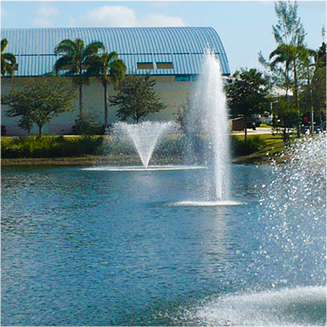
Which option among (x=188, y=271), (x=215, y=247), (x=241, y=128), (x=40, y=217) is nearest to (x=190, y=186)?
(x=40, y=217)

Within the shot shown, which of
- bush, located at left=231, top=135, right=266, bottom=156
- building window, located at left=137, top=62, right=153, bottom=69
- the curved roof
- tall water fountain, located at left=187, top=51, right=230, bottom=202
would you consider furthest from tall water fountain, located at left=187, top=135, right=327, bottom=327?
the curved roof

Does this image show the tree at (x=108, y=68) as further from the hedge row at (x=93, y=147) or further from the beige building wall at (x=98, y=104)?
the hedge row at (x=93, y=147)

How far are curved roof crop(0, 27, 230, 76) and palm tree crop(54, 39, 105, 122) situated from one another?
16.7ft

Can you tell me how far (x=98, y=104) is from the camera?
72.2 m

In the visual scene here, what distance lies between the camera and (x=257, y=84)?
5331 centimetres

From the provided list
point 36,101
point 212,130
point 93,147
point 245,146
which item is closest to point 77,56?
point 36,101

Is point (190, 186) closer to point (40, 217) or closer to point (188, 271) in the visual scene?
point (40, 217)

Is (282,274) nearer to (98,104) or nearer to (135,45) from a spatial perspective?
(98,104)

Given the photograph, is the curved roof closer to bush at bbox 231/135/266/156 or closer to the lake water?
bush at bbox 231/135/266/156

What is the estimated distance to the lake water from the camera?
1298cm

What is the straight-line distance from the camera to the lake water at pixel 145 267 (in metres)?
13.0

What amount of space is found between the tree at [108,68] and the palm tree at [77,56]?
2.32 ft

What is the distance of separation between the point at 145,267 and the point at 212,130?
60.9 feet

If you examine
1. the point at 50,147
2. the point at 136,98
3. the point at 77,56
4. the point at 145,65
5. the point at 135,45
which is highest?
the point at 135,45
